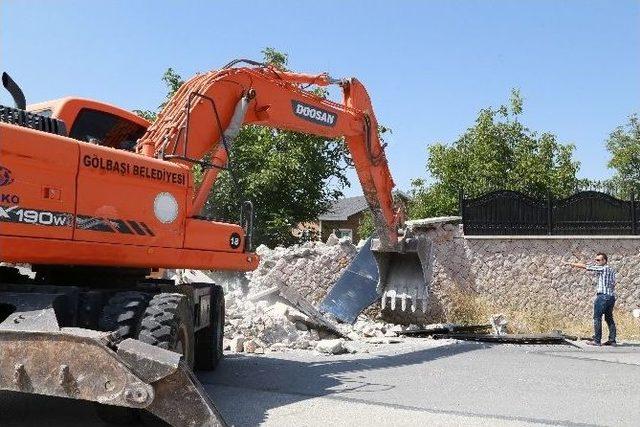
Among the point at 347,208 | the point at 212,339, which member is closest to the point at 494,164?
the point at 212,339

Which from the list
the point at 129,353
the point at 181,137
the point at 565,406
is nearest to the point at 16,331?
the point at 129,353

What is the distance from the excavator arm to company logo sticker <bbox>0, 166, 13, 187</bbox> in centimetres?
190

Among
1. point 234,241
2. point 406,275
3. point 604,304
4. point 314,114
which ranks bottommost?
point 604,304

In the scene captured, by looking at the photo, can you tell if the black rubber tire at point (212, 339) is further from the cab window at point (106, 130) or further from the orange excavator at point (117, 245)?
the cab window at point (106, 130)

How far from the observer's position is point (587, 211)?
15.5 meters

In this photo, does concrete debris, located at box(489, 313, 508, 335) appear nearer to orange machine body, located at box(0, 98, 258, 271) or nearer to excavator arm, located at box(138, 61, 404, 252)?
excavator arm, located at box(138, 61, 404, 252)

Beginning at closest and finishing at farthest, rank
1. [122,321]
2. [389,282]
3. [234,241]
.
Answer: [122,321]
[234,241]
[389,282]

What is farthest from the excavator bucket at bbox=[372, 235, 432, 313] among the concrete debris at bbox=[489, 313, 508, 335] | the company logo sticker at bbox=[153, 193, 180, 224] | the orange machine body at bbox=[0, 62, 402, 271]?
the company logo sticker at bbox=[153, 193, 180, 224]

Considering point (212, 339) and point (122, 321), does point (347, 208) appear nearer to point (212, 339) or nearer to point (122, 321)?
point (212, 339)

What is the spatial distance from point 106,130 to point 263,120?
247 centimetres

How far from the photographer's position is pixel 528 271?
15.5 m

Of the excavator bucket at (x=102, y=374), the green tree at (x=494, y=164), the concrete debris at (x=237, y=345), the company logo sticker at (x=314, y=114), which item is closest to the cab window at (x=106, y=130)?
the company logo sticker at (x=314, y=114)

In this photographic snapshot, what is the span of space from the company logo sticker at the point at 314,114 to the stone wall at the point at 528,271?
5.60m

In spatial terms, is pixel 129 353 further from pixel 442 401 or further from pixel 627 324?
pixel 627 324
